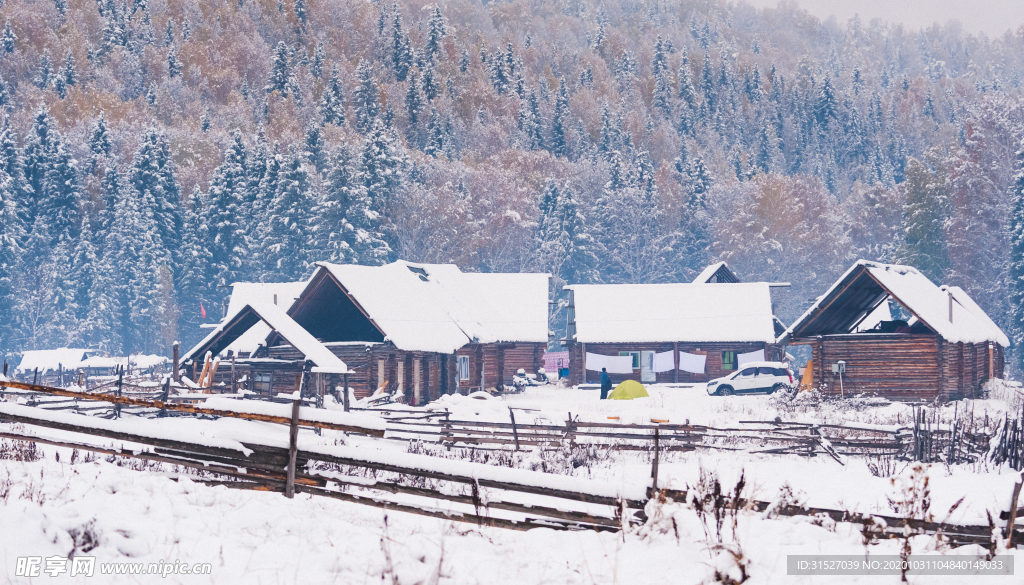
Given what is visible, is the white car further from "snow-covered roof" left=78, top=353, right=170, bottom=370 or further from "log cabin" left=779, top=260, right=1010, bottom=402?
"snow-covered roof" left=78, top=353, right=170, bottom=370

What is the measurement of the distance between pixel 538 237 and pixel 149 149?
3751 cm

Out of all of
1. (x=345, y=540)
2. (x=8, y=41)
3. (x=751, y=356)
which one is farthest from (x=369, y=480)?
(x=8, y=41)

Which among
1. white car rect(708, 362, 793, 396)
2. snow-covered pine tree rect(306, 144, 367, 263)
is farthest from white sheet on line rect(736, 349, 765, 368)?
snow-covered pine tree rect(306, 144, 367, 263)

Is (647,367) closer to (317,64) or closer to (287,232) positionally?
(287,232)

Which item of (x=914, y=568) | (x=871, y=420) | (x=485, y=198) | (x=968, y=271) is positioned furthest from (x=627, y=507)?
(x=485, y=198)

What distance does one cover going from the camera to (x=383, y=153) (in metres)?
76.8

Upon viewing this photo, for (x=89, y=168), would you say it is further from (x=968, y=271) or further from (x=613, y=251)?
(x=968, y=271)

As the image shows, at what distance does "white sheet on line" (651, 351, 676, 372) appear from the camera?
50062 millimetres

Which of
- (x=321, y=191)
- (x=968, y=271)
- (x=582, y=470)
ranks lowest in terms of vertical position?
(x=582, y=470)

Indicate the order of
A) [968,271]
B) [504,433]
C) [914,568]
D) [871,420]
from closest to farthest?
[914,568] → [504,433] → [871,420] → [968,271]

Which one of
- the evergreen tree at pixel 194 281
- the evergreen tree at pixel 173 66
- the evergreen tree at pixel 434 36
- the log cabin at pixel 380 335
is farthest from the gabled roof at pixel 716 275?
the evergreen tree at pixel 173 66

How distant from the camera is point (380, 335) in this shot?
3466 cm

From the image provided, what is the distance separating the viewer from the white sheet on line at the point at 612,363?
50219mm

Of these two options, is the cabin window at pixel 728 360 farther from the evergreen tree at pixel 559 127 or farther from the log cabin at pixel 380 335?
the evergreen tree at pixel 559 127
